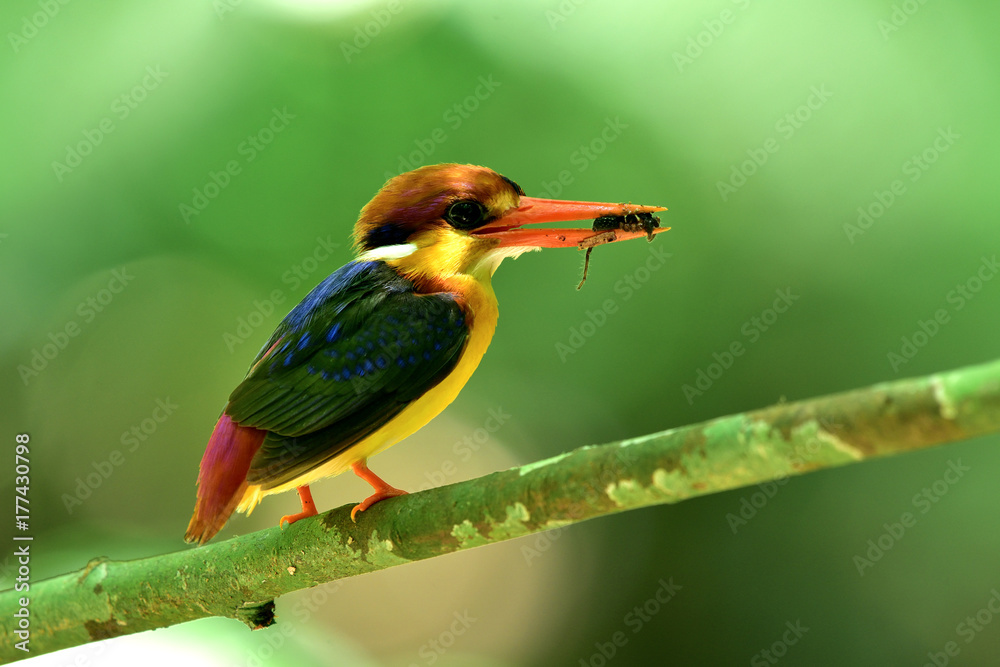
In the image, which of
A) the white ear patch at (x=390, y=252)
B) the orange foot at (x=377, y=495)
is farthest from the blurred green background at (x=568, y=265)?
the orange foot at (x=377, y=495)

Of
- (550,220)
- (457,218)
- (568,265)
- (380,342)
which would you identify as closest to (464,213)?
(457,218)

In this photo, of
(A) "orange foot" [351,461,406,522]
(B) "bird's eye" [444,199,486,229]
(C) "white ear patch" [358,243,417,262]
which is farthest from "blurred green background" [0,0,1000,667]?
(A) "orange foot" [351,461,406,522]

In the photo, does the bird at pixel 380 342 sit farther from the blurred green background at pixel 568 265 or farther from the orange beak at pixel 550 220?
the blurred green background at pixel 568 265

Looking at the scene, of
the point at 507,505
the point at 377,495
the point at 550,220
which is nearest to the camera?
the point at 507,505

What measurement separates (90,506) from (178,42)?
175cm

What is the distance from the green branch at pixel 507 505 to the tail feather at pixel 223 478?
0.15 ft

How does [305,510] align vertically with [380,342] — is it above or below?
below

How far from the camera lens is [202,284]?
133 inches

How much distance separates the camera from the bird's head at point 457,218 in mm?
1951

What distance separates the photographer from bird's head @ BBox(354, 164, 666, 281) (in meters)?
1.95

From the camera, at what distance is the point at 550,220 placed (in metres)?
1.94

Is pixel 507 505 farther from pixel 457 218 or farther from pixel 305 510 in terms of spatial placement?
pixel 457 218

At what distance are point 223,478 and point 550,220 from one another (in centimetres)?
84

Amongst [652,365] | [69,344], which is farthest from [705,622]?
[69,344]
